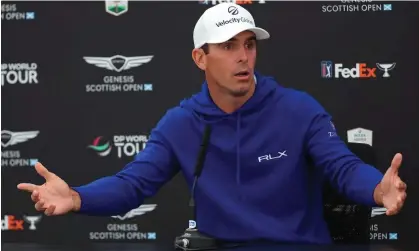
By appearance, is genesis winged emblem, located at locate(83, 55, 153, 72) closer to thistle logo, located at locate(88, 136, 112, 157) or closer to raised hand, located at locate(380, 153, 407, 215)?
thistle logo, located at locate(88, 136, 112, 157)

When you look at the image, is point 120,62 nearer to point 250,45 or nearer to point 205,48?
point 205,48

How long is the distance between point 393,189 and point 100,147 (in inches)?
91.1

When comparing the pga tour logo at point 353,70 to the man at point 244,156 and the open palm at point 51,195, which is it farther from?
the open palm at point 51,195

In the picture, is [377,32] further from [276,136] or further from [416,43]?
[276,136]

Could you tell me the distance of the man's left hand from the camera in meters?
1.69

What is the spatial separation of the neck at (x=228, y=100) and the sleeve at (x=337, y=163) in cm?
19

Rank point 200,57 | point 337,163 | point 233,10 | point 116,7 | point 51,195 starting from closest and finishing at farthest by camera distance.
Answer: point 51,195 < point 337,163 < point 233,10 < point 200,57 < point 116,7

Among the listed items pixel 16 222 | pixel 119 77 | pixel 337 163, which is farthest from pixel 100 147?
pixel 337 163

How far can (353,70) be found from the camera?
3.67m

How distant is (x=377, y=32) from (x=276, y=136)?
169 cm

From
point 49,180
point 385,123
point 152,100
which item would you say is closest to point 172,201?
point 152,100

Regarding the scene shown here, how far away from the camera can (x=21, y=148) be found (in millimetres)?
3816

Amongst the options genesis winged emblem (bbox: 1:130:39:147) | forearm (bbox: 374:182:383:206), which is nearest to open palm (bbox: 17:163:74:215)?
forearm (bbox: 374:182:383:206)

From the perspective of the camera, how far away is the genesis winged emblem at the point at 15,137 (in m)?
3.82
